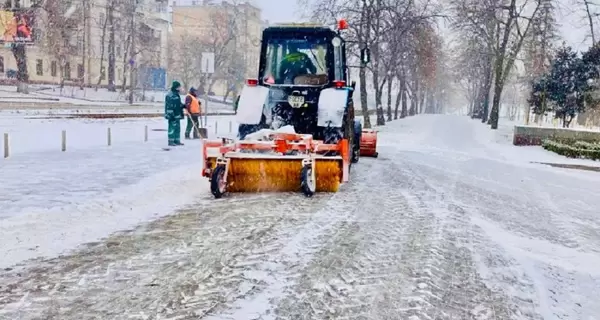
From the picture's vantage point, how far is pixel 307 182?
8125 mm

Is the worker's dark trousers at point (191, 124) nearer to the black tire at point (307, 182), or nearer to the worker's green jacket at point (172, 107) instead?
the worker's green jacket at point (172, 107)

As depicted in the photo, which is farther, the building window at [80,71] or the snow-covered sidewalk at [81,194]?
the building window at [80,71]

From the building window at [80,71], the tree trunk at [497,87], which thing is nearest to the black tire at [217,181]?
the tree trunk at [497,87]

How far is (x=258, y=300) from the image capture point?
4.11 m

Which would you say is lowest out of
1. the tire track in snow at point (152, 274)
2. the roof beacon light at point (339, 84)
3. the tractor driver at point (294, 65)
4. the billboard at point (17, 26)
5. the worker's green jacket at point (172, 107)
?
the tire track in snow at point (152, 274)

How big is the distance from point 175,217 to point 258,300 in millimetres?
3080

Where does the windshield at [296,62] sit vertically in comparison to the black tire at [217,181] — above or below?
above

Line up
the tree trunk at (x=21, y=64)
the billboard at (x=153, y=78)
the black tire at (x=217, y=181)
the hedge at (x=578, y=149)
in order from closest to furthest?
the black tire at (x=217, y=181) → the hedge at (x=578, y=149) → the tree trunk at (x=21, y=64) → the billboard at (x=153, y=78)

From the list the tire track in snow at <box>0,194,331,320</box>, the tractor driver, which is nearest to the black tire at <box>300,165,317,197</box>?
the tire track in snow at <box>0,194,331,320</box>

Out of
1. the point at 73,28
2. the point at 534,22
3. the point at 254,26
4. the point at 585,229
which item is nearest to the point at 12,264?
the point at 585,229

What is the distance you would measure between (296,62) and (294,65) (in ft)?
0.22

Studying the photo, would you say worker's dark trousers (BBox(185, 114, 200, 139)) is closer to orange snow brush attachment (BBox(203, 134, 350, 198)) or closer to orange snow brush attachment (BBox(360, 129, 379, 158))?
orange snow brush attachment (BBox(360, 129, 379, 158))

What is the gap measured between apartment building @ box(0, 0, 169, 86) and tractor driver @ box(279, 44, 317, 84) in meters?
32.2

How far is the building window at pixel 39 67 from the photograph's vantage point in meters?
55.2
